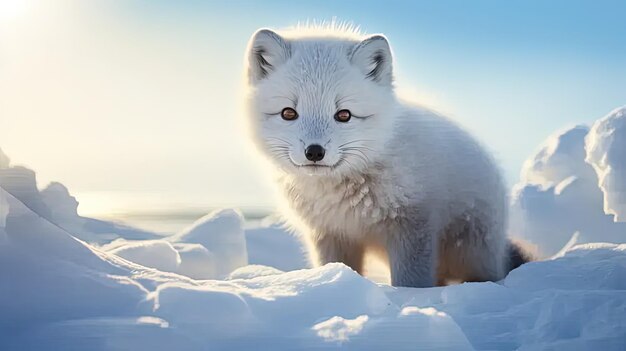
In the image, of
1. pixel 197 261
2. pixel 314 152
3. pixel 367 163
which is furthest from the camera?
pixel 197 261

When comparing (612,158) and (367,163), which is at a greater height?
(612,158)

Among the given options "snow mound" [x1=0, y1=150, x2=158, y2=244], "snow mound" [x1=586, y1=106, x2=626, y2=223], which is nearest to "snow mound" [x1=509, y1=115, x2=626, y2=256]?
"snow mound" [x1=586, y1=106, x2=626, y2=223]

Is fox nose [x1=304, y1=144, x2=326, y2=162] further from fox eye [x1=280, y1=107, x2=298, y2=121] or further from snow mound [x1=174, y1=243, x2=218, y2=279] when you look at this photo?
snow mound [x1=174, y1=243, x2=218, y2=279]

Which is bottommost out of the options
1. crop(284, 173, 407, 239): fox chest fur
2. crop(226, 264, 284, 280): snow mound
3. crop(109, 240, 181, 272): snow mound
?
crop(226, 264, 284, 280): snow mound

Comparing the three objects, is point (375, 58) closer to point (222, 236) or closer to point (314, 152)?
point (314, 152)

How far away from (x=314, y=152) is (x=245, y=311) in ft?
3.30

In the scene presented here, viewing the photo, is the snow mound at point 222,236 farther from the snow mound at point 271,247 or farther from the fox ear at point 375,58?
the fox ear at point 375,58

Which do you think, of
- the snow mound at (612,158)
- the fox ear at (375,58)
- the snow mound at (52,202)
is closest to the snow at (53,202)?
the snow mound at (52,202)

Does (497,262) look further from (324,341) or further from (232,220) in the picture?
(232,220)

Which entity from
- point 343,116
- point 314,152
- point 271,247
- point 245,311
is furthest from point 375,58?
point 271,247

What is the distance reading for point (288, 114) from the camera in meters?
3.00

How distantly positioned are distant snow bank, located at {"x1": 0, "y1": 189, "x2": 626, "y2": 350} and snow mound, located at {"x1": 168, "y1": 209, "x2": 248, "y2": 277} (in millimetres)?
3570

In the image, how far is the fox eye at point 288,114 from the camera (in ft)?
9.76

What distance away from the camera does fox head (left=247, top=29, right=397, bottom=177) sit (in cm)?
291
